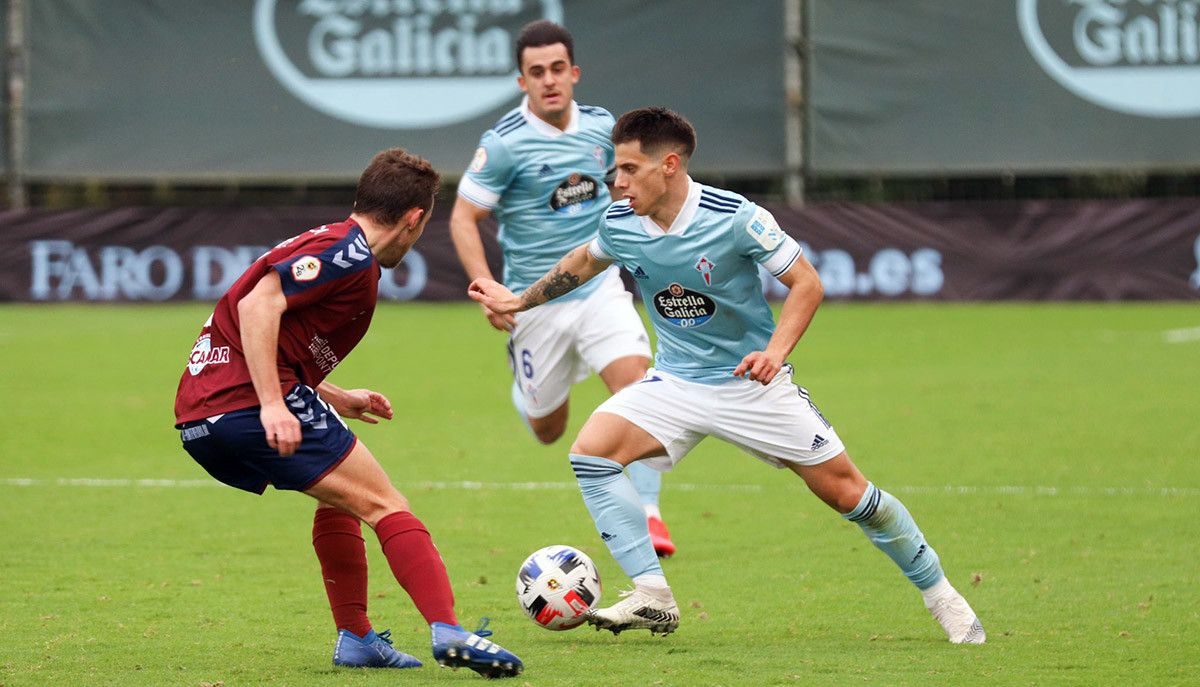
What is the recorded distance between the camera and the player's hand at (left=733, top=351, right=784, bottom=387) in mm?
5633

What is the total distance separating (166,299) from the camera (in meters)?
22.6

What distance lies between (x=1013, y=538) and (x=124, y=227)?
55.3 feet

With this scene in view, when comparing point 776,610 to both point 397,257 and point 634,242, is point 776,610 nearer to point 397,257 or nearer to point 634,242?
point 634,242

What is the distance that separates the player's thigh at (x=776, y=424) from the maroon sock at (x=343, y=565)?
1417 mm

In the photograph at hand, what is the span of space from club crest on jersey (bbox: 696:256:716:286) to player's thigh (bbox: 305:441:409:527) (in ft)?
4.85

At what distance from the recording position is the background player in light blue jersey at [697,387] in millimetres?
5961

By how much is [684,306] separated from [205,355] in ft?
6.02

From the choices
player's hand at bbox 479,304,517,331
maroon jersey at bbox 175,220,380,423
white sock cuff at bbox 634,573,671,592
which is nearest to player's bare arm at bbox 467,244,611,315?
player's hand at bbox 479,304,517,331

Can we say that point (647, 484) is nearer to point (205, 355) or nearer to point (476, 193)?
point (476, 193)

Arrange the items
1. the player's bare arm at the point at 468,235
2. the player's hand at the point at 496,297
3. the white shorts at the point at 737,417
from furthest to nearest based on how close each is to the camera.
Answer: the player's bare arm at the point at 468,235, the player's hand at the point at 496,297, the white shorts at the point at 737,417

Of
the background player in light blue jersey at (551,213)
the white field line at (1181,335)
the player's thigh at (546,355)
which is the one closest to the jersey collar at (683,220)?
the background player in light blue jersey at (551,213)

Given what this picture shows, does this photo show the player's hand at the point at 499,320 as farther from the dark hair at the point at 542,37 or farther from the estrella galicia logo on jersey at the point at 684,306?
the dark hair at the point at 542,37

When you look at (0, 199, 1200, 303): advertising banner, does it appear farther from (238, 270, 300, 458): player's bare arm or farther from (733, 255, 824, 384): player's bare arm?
(238, 270, 300, 458): player's bare arm

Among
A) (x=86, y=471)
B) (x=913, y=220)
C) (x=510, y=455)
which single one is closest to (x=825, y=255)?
(x=913, y=220)
